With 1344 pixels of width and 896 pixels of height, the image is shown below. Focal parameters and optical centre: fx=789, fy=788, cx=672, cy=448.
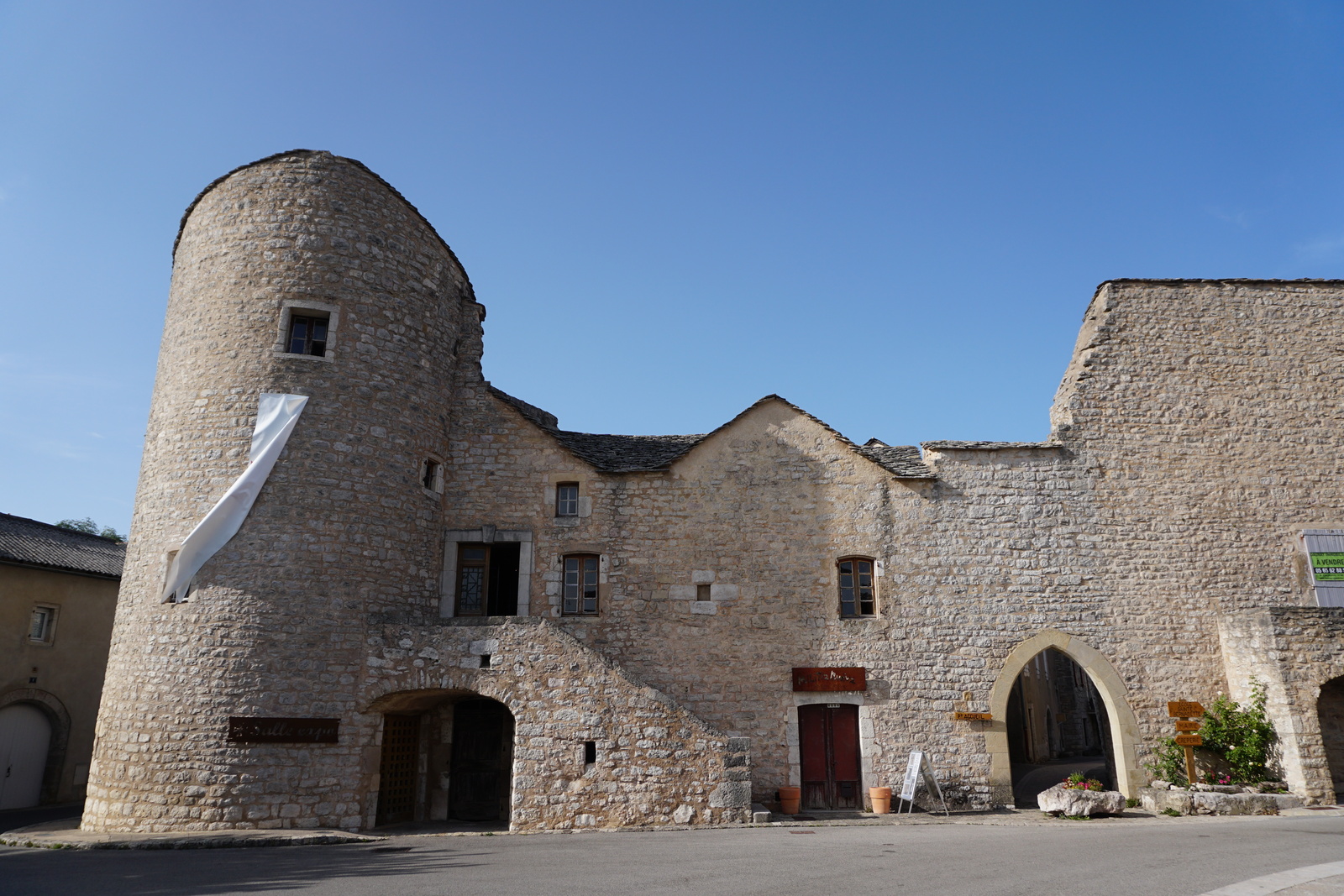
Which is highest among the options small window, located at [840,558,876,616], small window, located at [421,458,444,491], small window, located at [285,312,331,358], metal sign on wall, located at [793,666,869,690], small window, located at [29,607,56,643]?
small window, located at [285,312,331,358]

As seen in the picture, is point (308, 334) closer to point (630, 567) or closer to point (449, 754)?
point (630, 567)

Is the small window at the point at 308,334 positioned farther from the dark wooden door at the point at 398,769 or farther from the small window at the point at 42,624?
the small window at the point at 42,624

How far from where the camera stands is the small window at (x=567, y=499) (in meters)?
15.7

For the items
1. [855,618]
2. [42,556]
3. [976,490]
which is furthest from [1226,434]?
[42,556]

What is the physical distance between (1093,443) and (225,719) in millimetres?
16187

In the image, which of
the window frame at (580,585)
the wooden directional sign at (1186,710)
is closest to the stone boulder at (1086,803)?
the wooden directional sign at (1186,710)

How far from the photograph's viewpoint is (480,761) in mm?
14328

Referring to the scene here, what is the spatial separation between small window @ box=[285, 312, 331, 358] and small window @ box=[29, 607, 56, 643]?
1086 cm

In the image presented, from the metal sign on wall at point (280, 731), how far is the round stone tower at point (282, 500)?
0.04 meters

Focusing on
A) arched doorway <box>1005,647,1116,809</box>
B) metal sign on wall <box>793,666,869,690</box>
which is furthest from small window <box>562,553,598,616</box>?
arched doorway <box>1005,647,1116,809</box>

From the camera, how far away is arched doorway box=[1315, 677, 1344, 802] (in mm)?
14633

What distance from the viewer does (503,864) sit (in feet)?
29.9

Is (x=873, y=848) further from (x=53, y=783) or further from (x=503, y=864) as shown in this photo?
(x=53, y=783)

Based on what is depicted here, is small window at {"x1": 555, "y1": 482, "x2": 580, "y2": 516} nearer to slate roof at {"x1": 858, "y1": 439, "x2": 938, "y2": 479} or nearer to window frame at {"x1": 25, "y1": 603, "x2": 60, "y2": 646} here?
slate roof at {"x1": 858, "y1": 439, "x2": 938, "y2": 479}
